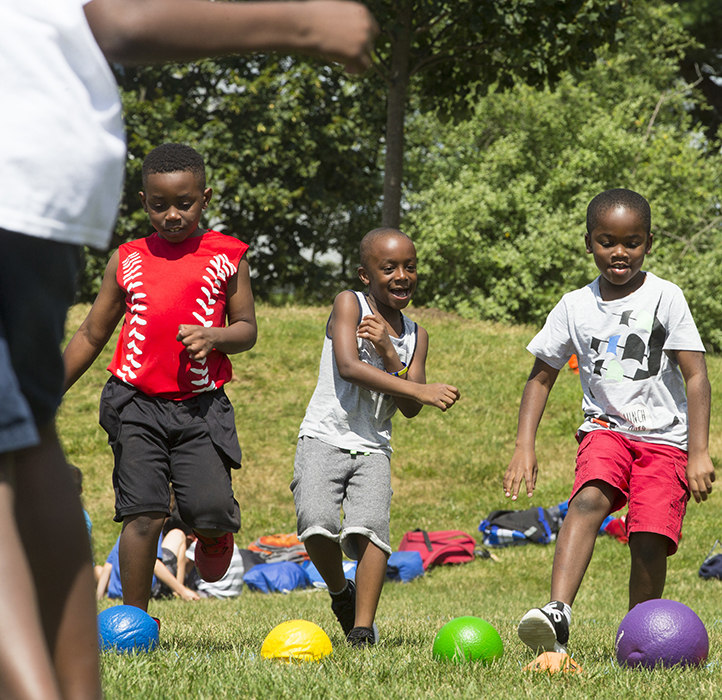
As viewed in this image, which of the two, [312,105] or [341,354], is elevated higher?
[312,105]

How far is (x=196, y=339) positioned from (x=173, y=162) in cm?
98

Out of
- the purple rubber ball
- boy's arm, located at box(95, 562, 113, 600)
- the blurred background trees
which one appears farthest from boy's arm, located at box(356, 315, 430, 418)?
the blurred background trees

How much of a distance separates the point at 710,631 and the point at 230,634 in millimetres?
2654

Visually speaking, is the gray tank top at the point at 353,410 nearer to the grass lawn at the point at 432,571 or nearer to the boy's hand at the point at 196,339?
the boy's hand at the point at 196,339

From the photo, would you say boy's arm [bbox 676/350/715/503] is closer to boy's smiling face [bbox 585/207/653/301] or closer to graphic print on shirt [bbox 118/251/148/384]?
boy's smiling face [bbox 585/207/653/301]

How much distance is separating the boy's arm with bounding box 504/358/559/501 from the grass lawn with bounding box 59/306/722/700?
77cm

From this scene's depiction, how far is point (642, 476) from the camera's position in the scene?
4.11 meters

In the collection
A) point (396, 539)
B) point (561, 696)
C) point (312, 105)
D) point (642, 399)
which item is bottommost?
point (396, 539)

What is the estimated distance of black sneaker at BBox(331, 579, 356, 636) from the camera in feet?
14.4

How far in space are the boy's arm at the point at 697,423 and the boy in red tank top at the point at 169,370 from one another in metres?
2.09

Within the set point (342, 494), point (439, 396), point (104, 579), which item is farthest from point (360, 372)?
point (104, 579)

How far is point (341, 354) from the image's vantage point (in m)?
→ 4.33

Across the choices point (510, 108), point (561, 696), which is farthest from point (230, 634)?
point (510, 108)

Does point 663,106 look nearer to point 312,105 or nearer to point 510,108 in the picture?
point 510,108
